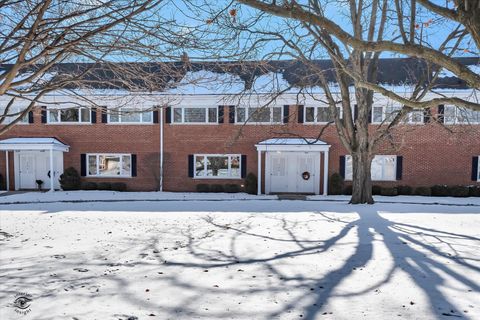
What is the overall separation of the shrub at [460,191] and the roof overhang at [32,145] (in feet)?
69.6

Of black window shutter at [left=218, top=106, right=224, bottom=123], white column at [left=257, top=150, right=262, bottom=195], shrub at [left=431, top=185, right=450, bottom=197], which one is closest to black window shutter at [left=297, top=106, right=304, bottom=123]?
white column at [left=257, top=150, right=262, bottom=195]

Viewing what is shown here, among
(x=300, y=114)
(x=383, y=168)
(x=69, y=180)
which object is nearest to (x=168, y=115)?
(x=69, y=180)

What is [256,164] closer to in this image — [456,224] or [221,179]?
[221,179]

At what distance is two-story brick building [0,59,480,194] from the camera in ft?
57.5

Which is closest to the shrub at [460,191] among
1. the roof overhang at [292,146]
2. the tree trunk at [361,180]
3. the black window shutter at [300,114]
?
the roof overhang at [292,146]

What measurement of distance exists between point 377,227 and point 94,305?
6.19 m

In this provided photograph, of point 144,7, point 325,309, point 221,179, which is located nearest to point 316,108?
point 221,179

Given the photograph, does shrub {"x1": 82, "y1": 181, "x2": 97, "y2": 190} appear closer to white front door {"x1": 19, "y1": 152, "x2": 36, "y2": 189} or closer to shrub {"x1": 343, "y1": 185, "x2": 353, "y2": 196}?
white front door {"x1": 19, "y1": 152, "x2": 36, "y2": 189}

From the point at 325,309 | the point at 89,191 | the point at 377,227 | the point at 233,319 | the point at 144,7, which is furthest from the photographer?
the point at 89,191

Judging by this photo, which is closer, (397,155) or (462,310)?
(462,310)

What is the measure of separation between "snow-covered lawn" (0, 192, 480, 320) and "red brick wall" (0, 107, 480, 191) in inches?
402

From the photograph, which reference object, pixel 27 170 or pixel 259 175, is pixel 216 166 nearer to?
pixel 259 175

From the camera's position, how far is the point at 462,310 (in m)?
3.15

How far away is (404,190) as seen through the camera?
56.6 ft
